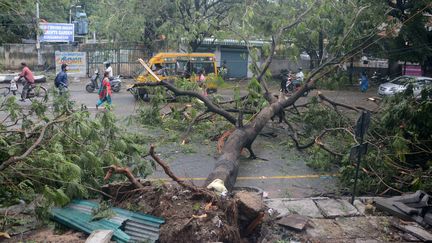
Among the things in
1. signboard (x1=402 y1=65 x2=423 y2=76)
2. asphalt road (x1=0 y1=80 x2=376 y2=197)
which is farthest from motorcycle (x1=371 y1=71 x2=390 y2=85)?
asphalt road (x1=0 y1=80 x2=376 y2=197)

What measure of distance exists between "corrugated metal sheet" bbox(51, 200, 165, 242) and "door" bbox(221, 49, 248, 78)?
79.9 feet

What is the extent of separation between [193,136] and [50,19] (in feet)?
82.1

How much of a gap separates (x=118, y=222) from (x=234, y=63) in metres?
25.0

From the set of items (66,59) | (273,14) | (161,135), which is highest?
(273,14)

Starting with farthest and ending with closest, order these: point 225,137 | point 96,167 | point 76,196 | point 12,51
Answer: point 12,51 → point 225,137 → point 96,167 → point 76,196

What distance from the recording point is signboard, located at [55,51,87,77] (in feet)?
79.8

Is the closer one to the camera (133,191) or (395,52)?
(133,191)

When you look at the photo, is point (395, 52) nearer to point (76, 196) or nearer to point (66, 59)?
point (76, 196)

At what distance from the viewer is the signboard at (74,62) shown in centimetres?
2431

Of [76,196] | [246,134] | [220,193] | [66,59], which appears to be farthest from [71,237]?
[66,59]


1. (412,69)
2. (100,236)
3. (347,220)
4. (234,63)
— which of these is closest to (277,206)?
(347,220)

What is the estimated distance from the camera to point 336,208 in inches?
267

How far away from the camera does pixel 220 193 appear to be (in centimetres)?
578

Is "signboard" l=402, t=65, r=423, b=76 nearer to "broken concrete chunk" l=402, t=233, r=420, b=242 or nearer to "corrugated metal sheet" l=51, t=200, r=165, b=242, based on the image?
"broken concrete chunk" l=402, t=233, r=420, b=242
